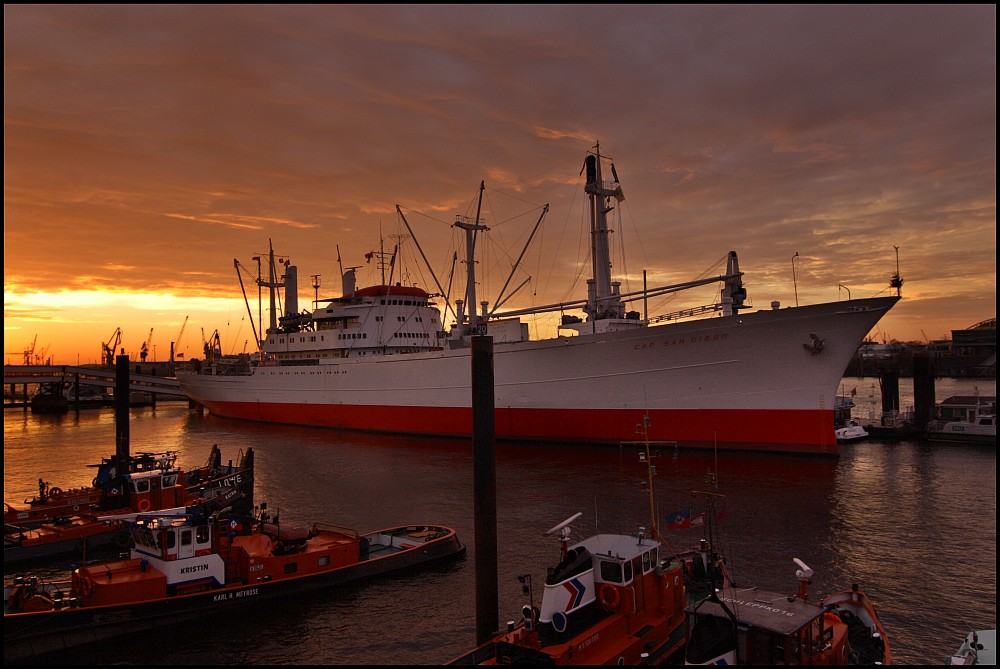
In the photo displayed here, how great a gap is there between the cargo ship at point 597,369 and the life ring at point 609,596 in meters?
10.4

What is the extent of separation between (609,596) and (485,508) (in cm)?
248

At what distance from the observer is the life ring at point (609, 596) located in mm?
8477

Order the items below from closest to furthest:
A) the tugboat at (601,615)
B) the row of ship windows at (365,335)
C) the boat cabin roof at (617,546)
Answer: the tugboat at (601,615) < the boat cabin roof at (617,546) < the row of ship windows at (365,335)

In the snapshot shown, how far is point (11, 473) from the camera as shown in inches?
1169

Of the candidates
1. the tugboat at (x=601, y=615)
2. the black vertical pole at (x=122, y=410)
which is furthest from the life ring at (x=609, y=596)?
the black vertical pole at (x=122, y=410)

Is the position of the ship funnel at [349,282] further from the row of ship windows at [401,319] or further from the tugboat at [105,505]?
the tugboat at [105,505]

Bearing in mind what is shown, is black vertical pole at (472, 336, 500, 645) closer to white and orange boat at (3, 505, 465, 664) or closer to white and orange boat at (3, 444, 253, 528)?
white and orange boat at (3, 505, 465, 664)

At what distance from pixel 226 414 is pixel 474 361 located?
169ft

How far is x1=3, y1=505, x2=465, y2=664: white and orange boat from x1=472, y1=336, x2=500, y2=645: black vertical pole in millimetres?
5228

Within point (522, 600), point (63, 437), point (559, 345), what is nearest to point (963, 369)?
point (559, 345)

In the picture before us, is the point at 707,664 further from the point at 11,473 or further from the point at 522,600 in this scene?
the point at 11,473

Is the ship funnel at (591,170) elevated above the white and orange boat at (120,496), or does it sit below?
above

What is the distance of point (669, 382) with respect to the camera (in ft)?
93.4

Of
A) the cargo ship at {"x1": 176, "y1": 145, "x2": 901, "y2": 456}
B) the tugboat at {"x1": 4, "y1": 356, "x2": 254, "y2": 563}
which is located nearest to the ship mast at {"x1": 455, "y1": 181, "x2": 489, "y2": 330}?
the cargo ship at {"x1": 176, "y1": 145, "x2": 901, "y2": 456}
